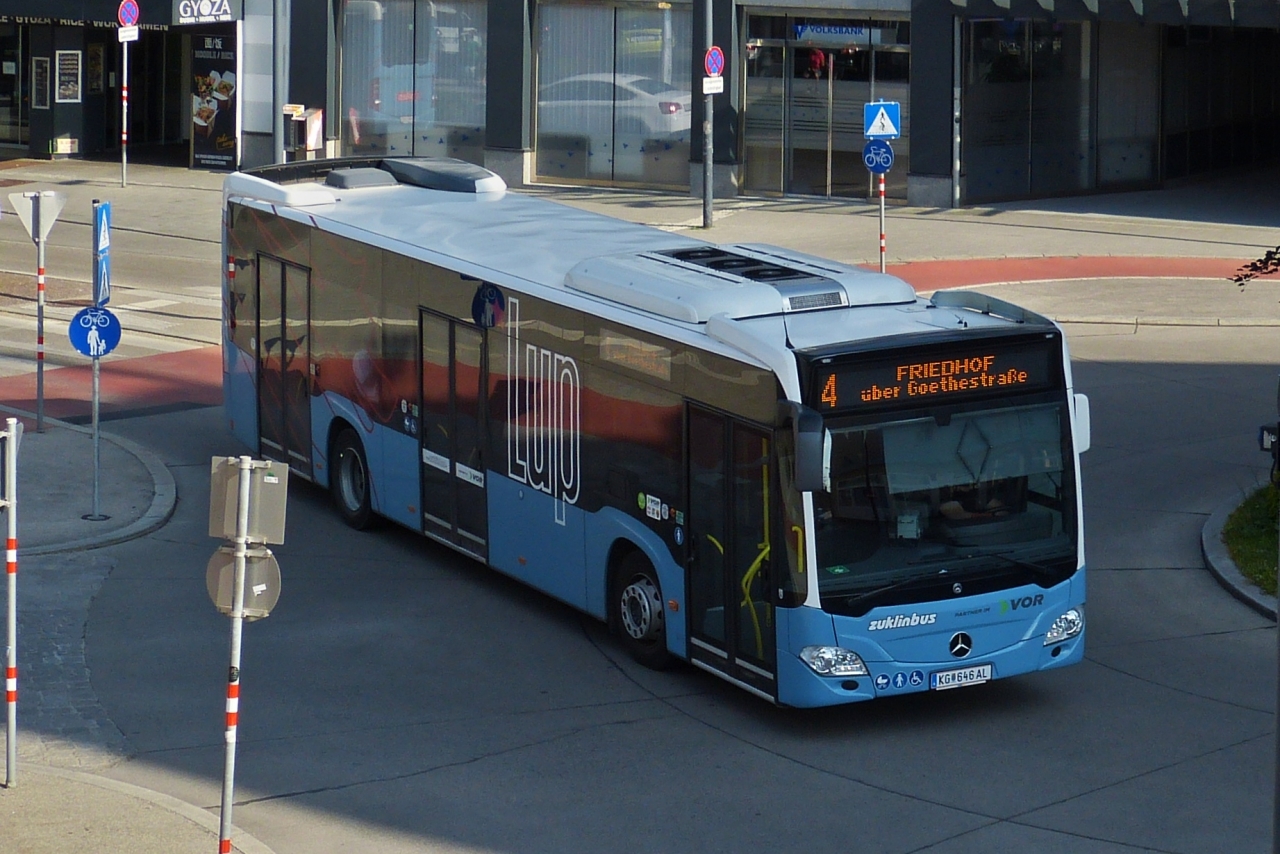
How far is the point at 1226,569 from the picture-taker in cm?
1417

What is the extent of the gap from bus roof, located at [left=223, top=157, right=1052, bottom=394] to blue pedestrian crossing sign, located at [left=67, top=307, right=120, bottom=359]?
1894 millimetres

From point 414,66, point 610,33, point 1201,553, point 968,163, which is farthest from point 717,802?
point 414,66

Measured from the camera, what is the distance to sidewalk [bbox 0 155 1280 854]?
9.86m

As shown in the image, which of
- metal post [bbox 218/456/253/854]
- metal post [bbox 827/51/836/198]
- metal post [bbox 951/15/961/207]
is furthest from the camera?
metal post [bbox 827/51/836/198]

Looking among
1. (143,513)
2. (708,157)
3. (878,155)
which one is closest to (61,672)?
Result: (143,513)

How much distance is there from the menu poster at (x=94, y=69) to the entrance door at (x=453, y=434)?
30478 millimetres

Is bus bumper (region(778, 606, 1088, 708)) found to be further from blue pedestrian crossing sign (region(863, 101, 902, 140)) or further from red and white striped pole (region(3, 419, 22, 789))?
blue pedestrian crossing sign (region(863, 101, 902, 140))

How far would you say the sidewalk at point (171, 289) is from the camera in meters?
9.86

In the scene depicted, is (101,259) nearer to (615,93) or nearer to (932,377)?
(932,377)

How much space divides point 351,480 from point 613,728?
5681mm

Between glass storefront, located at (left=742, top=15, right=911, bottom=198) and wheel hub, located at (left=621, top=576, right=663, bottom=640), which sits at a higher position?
glass storefront, located at (left=742, top=15, right=911, bottom=198)

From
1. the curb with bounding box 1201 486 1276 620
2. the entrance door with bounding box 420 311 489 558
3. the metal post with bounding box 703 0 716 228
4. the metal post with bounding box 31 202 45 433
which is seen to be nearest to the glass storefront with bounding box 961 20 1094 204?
the metal post with bounding box 703 0 716 228

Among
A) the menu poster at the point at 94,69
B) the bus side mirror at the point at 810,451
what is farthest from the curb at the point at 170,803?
the menu poster at the point at 94,69

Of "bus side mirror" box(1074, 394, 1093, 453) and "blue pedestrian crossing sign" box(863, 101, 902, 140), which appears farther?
"blue pedestrian crossing sign" box(863, 101, 902, 140)
